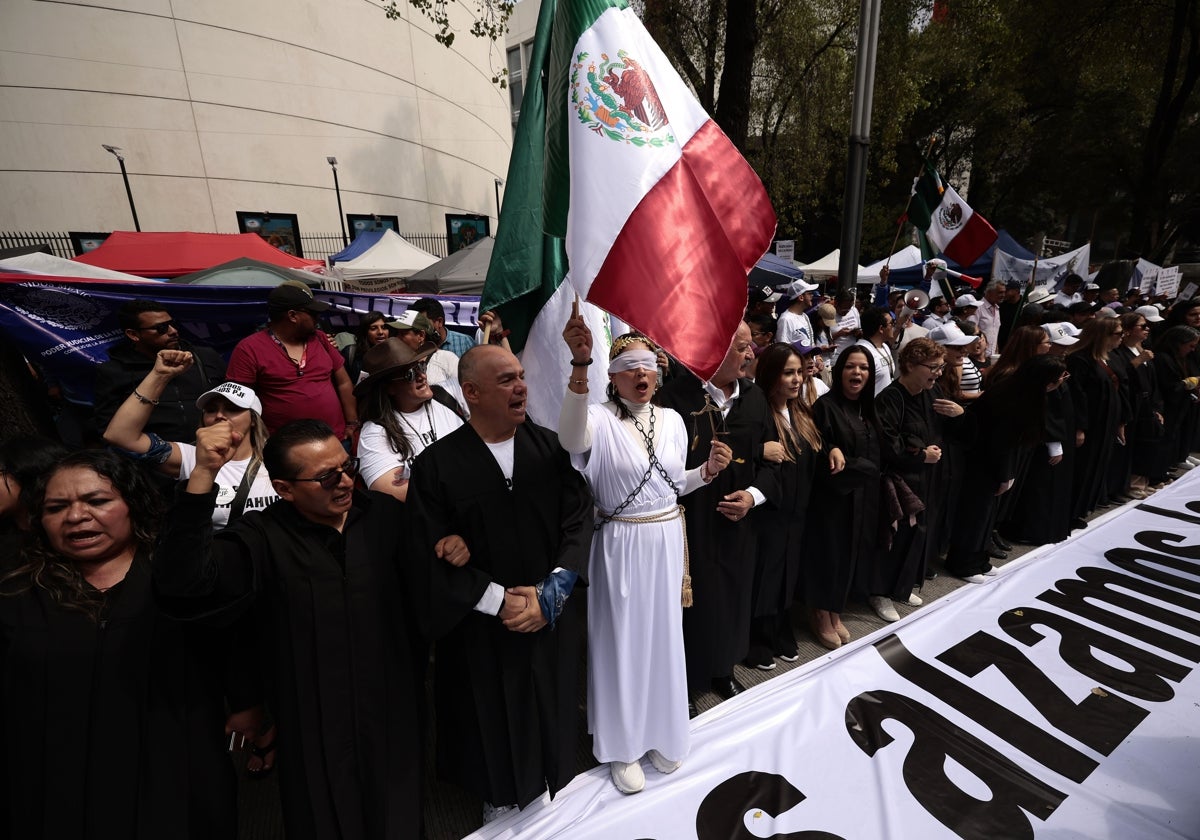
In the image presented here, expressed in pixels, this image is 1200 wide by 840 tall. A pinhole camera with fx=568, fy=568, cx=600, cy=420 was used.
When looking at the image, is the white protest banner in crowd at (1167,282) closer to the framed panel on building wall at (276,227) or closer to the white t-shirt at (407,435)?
the white t-shirt at (407,435)

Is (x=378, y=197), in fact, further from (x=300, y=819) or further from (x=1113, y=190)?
(x=1113, y=190)

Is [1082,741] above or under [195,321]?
under

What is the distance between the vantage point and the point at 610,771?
8.98ft

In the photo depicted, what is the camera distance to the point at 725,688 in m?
3.29

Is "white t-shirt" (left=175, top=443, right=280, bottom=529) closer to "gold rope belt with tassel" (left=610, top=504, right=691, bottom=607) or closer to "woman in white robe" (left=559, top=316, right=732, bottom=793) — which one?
"woman in white robe" (left=559, top=316, right=732, bottom=793)

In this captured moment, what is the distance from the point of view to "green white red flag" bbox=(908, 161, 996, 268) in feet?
24.8

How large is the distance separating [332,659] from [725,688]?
224cm

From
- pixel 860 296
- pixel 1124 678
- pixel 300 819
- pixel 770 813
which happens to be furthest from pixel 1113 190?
pixel 300 819

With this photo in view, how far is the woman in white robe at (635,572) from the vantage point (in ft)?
8.29

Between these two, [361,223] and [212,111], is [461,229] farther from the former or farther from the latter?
[212,111]

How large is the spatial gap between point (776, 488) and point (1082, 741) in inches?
74.7

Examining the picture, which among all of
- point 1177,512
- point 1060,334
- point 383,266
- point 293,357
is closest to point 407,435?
point 293,357

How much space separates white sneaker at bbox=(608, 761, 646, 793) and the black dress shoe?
798 millimetres

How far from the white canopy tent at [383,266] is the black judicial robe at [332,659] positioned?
11489mm
